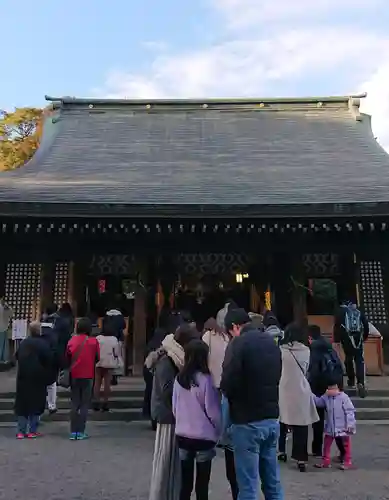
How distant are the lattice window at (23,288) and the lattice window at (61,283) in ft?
1.31

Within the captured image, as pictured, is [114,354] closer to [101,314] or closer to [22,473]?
[22,473]

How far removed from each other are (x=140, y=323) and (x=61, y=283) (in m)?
2.40

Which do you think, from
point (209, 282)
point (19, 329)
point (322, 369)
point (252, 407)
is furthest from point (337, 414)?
point (19, 329)

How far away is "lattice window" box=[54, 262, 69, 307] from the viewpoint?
11.5 metres

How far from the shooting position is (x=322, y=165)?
43.6 feet

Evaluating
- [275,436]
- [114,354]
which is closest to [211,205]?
[114,354]

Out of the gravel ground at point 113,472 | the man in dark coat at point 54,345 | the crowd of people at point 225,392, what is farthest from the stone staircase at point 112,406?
the gravel ground at point 113,472

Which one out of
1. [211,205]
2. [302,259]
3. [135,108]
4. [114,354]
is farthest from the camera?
[135,108]

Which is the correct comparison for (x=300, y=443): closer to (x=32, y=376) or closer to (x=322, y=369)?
(x=322, y=369)

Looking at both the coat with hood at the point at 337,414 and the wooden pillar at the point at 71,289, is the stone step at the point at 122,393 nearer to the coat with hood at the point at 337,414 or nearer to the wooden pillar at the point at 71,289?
the wooden pillar at the point at 71,289

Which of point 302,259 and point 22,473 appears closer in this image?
point 22,473

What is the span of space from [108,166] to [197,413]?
1080 centimetres

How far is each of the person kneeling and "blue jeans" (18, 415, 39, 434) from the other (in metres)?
3.75

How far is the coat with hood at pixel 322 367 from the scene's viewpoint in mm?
5234
